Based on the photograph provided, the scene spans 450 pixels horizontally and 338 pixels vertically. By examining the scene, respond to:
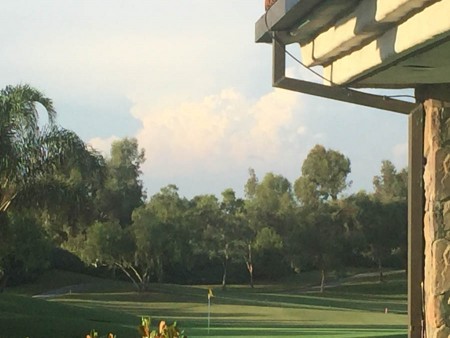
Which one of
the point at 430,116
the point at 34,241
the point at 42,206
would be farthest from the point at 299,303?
the point at 430,116

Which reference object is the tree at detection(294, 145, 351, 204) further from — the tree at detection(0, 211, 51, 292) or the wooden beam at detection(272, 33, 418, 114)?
the wooden beam at detection(272, 33, 418, 114)

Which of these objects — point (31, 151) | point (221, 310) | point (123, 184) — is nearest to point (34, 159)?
point (31, 151)

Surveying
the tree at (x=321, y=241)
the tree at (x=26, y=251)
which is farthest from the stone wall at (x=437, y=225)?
the tree at (x=321, y=241)

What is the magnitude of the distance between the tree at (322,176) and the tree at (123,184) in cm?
Answer: 1309

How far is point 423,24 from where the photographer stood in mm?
3881

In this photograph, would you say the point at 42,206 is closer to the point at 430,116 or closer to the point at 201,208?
the point at 430,116

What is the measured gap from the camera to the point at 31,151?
78.4ft

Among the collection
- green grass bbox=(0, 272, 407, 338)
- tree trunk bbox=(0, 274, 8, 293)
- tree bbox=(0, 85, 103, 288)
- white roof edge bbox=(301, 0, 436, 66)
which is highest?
tree bbox=(0, 85, 103, 288)

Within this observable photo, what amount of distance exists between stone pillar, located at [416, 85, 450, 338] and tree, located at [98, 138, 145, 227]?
53.5 meters

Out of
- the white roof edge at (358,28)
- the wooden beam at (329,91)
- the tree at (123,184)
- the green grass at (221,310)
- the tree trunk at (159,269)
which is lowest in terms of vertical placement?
the green grass at (221,310)

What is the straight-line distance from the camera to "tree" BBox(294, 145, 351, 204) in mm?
77812

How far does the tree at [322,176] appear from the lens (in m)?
77.8

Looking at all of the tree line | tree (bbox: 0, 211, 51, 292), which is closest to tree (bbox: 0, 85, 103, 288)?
the tree line

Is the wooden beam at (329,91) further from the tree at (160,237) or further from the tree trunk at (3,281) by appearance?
the tree at (160,237)
